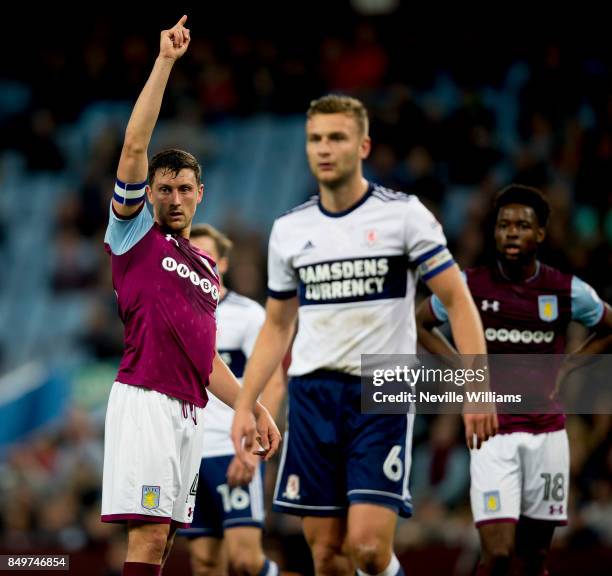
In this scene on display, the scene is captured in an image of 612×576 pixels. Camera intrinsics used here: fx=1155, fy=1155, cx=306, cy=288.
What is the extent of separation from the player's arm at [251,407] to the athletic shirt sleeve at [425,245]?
1092mm

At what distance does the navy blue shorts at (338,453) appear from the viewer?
595 cm

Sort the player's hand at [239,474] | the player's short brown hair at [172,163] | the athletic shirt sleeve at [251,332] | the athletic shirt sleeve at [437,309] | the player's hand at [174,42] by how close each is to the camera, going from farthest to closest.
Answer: the athletic shirt sleeve at [251,332]
the athletic shirt sleeve at [437,309]
the player's hand at [239,474]
the player's short brown hair at [172,163]
the player's hand at [174,42]

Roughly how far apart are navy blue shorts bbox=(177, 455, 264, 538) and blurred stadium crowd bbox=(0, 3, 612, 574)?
221 centimetres

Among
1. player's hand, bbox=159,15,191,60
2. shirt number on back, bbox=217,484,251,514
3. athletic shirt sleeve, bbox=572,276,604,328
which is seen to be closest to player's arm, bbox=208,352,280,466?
player's hand, bbox=159,15,191,60

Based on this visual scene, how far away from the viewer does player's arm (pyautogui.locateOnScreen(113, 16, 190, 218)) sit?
518 cm

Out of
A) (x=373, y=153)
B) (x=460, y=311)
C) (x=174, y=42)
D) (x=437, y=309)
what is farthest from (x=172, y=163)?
(x=373, y=153)

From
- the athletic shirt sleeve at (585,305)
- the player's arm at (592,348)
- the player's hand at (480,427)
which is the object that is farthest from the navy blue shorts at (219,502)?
the player's hand at (480,427)

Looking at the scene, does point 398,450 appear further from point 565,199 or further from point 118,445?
point 565,199

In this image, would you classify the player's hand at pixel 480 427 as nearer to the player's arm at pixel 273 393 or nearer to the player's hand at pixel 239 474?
the player's hand at pixel 239 474

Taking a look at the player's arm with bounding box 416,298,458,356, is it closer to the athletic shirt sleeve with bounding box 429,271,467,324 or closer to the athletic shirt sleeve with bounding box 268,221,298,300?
the athletic shirt sleeve with bounding box 429,271,467,324

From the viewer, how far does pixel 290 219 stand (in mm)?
6316

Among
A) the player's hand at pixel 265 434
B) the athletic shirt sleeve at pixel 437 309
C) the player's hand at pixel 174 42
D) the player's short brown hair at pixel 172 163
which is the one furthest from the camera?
the athletic shirt sleeve at pixel 437 309

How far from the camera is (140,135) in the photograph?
16.9 feet

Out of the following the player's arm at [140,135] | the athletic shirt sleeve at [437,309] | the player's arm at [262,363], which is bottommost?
the player's arm at [262,363]
